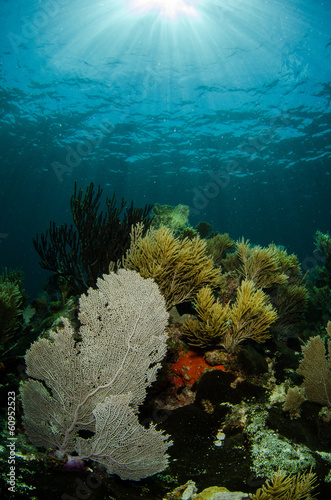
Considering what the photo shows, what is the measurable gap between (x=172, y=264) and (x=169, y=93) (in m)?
22.3

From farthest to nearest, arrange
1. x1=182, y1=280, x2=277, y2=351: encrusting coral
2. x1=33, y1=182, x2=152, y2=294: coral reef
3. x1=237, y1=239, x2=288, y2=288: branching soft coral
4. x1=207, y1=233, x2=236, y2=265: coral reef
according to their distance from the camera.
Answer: x1=207, y1=233, x2=236, y2=265: coral reef → x1=237, y1=239, x2=288, y2=288: branching soft coral → x1=33, y1=182, x2=152, y2=294: coral reef → x1=182, y1=280, x2=277, y2=351: encrusting coral

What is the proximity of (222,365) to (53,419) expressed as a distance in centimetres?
263

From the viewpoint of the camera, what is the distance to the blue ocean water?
50.0ft

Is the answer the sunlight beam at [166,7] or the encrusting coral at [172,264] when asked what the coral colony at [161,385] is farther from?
the sunlight beam at [166,7]

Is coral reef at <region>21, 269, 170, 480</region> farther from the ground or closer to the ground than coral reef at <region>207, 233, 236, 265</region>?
→ closer to the ground

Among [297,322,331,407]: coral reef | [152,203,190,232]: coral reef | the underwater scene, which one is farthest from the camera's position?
[152,203,190,232]: coral reef

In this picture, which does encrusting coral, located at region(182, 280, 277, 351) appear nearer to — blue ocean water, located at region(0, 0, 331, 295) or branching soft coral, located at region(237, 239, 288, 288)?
branching soft coral, located at region(237, 239, 288, 288)

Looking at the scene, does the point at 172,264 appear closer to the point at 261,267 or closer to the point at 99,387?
the point at 99,387

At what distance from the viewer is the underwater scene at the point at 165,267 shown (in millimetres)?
2365

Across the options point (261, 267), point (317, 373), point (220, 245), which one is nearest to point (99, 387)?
point (317, 373)

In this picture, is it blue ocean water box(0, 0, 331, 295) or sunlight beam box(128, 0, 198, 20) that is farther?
blue ocean water box(0, 0, 331, 295)

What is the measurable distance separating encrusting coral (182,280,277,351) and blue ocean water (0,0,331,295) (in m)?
12.4

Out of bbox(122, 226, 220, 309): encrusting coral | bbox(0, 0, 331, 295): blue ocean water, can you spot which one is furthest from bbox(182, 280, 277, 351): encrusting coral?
bbox(0, 0, 331, 295): blue ocean water

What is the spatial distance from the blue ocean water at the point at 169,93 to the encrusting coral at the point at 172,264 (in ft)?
39.5
